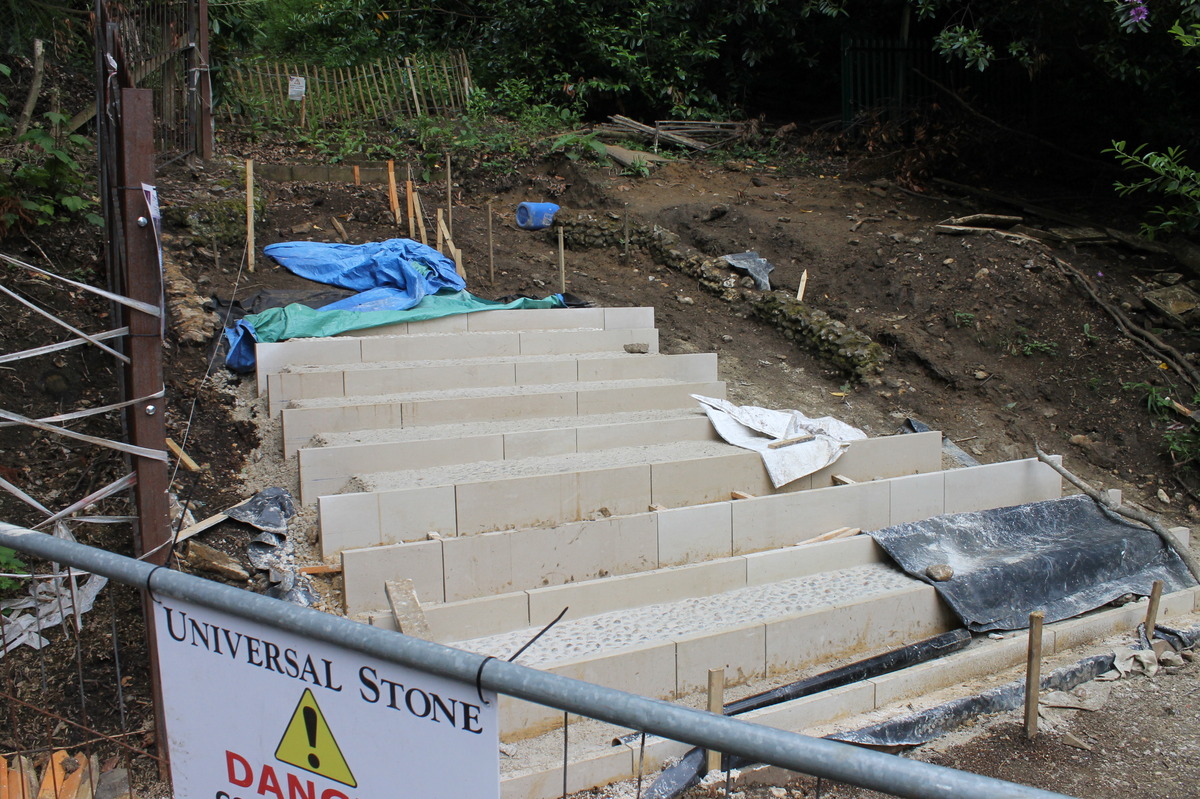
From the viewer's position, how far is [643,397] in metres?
6.79

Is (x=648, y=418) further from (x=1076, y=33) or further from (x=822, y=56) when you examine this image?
(x=822, y=56)

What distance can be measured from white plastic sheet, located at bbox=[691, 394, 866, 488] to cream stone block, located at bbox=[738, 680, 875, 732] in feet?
6.37

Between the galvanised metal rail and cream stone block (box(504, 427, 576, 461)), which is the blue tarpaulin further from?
the galvanised metal rail

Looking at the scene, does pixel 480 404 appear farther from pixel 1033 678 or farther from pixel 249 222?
pixel 1033 678

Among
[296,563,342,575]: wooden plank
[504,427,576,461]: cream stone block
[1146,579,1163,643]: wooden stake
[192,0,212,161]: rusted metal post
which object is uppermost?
[192,0,212,161]: rusted metal post

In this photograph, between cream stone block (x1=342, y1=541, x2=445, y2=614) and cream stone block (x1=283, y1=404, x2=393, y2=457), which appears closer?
cream stone block (x1=342, y1=541, x2=445, y2=614)

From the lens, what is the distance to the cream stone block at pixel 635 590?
4512 millimetres

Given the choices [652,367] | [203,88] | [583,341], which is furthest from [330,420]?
[203,88]

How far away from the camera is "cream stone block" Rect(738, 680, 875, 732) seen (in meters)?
3.95

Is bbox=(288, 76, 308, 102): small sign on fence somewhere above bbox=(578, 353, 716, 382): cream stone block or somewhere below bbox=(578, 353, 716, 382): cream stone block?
above

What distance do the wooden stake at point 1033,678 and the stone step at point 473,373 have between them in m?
3.94

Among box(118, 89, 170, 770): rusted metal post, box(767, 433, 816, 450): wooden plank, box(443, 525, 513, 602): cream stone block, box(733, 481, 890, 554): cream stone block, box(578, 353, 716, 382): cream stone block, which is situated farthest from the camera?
box(578, 353, 716, 382): cream stone block

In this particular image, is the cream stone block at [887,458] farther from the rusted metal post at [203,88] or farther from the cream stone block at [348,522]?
the rusted metal post at [203,88]

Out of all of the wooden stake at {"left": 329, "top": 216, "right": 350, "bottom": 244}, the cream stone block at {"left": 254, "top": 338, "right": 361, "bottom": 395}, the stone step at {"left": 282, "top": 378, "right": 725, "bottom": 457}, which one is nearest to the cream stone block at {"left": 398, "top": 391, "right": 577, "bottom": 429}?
the stone step at {"left": 282, "top": 378, "right": 725, "bottom": 457}
